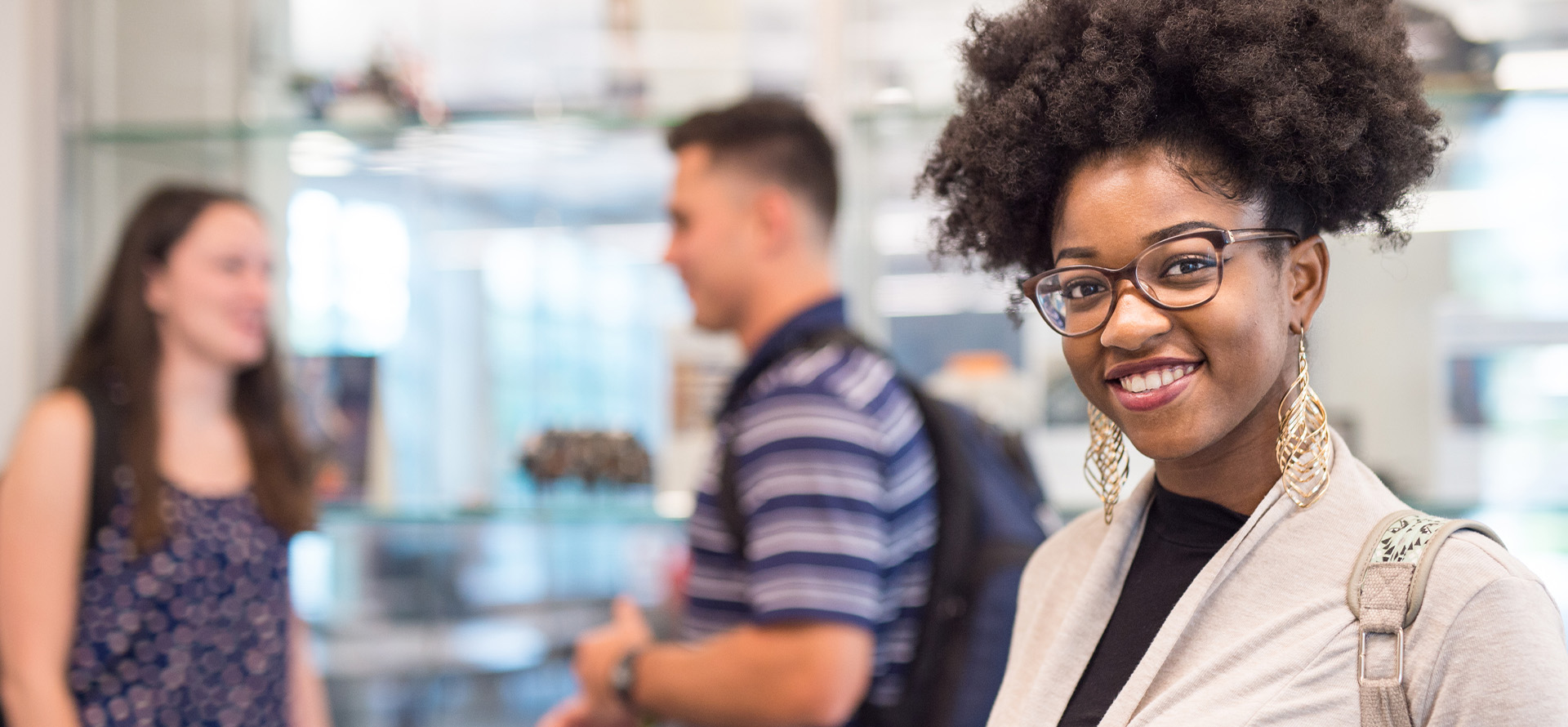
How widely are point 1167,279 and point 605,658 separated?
135 centimetres

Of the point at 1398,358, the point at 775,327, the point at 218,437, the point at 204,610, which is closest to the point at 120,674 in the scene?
the point at 204,610

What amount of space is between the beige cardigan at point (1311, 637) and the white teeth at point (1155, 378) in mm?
127

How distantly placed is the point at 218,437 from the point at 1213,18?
206 cm

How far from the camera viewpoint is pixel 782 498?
71.7 inches

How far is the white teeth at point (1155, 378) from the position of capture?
1031mm

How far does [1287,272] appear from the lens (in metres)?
1.05

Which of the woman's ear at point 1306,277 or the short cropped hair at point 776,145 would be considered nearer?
the woman's ear at point 1306,277

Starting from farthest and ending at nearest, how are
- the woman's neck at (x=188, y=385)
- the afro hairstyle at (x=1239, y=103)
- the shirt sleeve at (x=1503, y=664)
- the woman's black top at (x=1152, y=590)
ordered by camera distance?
the woman's neck at (x=188, y=385), the woman's black top at (x=1152, y=590), the afro hairstyle at (x=1239, y=103), the shirt sleeve at (x=1503, y=664)

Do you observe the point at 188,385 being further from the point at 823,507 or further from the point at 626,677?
the point at 823,507

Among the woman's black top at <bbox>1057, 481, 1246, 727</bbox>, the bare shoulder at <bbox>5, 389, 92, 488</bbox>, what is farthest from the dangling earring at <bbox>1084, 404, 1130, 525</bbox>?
the bare shoulder at <bbox>5, 389, 92, 488</bbox>

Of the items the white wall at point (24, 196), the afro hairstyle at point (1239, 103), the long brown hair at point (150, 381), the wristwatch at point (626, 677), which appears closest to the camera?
the afro hairstyle at point (1239, 103)

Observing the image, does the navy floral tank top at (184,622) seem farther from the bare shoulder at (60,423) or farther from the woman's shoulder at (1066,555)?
the woman's shoulder at (1066,555)

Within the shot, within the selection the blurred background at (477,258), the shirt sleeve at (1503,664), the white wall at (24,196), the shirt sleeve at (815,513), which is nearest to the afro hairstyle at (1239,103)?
the shirt sleeve at (1503,664)

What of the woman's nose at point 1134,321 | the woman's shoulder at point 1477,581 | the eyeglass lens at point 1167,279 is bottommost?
the woman's shoulder at point 1477,581
